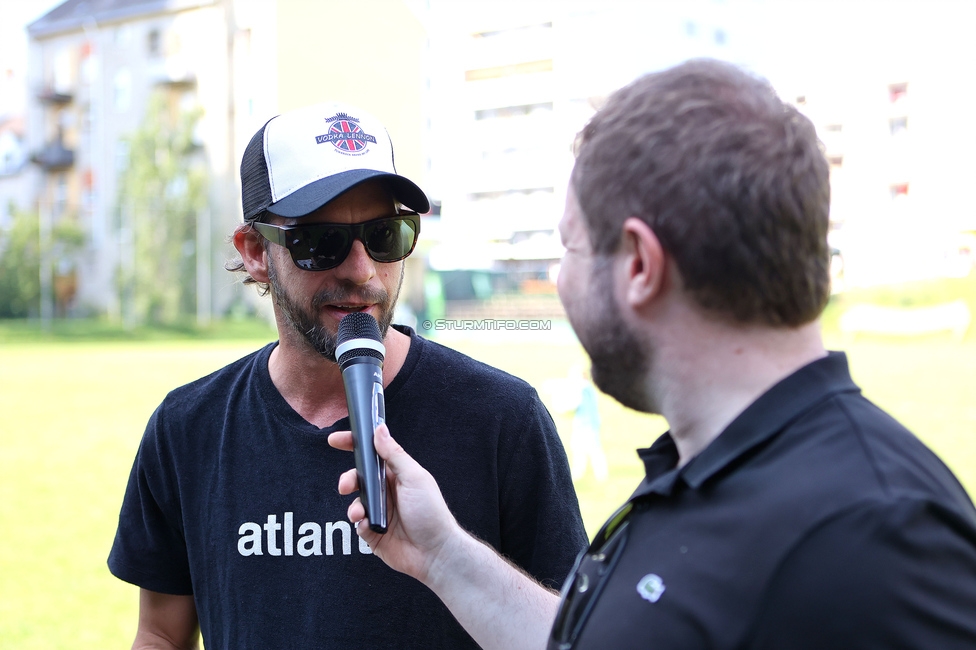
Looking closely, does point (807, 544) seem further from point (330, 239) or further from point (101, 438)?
point (101, 438)

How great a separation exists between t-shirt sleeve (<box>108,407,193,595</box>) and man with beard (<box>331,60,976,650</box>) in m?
1.26

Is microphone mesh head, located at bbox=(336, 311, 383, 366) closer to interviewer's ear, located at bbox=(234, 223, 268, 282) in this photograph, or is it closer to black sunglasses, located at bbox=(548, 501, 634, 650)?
interviewer's ear, located at bbox=(234, 223, 268, 282)

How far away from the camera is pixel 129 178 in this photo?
1822 inches

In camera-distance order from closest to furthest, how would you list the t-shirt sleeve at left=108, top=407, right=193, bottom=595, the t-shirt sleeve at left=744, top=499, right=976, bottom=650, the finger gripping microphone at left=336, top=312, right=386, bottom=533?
the t-shirt sleeve at left=744, top=499, right=976, bottom=650
the finger gripping microphone at left=336, top=312, right=386, bottom=533
the t-shirt sleeve at left=108, top=407, right=193, bottom=595

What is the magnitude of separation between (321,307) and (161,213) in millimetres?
46940

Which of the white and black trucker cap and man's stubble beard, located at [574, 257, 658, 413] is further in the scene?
the white and black trucker cap

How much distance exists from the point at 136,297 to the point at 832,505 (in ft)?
153

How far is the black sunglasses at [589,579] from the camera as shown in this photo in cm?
113

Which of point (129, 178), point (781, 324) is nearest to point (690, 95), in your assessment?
point (781, 324)

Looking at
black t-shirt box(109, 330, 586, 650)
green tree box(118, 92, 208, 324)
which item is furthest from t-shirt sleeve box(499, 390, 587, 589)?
green tree box(118, 92, 208, 324)

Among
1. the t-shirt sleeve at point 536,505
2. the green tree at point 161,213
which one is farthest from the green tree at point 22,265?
the t-shirt sleeve at point 536,505

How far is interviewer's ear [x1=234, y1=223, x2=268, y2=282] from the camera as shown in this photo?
2256 millimetres

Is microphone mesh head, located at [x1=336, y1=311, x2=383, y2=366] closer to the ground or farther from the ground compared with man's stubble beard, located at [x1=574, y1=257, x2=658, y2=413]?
closer to the ground

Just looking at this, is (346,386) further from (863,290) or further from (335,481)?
Result: (863,290)
